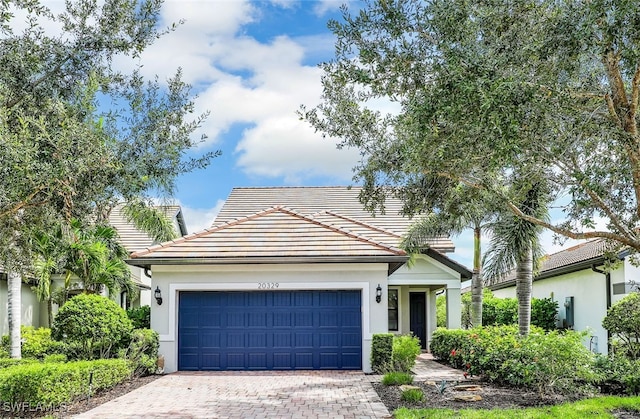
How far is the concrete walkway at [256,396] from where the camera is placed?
10.7 meters

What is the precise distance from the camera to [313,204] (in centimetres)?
2922

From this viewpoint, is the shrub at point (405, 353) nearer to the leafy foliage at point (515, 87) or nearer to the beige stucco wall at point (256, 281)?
the beige stucco wall at point (256, 281)

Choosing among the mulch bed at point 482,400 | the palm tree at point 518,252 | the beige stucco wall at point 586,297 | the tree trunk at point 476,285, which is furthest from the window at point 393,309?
the mulch bed at point 482,400

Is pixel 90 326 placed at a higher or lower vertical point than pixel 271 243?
lower

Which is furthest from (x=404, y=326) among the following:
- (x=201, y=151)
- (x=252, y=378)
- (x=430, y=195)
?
(x=201, y=151)

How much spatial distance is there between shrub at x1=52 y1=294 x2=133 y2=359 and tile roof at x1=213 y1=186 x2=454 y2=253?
12.6 metres

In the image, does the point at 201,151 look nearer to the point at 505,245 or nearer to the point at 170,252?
the point at 170,252

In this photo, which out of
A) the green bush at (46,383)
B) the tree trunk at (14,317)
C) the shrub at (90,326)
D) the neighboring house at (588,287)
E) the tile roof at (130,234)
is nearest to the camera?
the green bush at (46,383)

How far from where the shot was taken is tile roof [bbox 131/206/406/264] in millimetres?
16672

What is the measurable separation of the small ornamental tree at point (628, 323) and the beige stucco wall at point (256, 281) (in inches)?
210

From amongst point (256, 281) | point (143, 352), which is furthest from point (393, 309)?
point (143, 352)

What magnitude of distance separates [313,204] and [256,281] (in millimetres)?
12606

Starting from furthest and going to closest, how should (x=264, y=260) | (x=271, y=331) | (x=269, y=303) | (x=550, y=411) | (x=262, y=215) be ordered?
1. (x=262, y=215)
2. (x=269, y=303)
3. (x=271, y=331)
4. (x=264, y=260)
5. (x=550, y=411)

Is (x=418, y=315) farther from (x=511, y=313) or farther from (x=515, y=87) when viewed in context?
(x=515, y=87)
